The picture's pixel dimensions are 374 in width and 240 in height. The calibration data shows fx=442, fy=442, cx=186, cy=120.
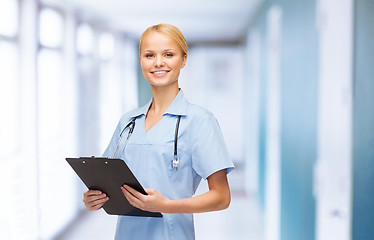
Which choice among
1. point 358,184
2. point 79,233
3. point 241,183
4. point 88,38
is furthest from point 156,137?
point 241,183

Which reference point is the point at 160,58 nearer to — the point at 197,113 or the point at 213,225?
the point at 197,113

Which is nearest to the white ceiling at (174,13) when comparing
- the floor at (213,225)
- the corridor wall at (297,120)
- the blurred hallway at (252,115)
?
the blurred hallway at (252,115)

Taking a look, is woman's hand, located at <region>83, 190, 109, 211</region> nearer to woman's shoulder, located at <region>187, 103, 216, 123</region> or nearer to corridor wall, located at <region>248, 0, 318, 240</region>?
woman's shoulder, located at <region>187, 103, 216, 123</region>

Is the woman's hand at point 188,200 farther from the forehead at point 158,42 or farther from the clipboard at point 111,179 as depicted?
the forehead at point 158,42

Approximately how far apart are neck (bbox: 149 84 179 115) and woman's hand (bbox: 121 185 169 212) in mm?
209

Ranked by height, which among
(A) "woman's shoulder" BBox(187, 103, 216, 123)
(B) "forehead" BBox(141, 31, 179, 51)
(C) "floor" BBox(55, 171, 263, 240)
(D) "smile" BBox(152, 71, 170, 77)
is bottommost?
(C) "floor" BBox(55, 171, 263, 240)

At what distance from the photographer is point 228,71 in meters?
8.14

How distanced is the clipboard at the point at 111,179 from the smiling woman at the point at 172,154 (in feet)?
0.07

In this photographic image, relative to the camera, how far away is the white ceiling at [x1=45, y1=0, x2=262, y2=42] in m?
4.43

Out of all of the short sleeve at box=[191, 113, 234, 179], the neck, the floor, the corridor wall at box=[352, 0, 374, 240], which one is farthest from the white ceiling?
the short sleeve at box=[191, 113, 234, 179]

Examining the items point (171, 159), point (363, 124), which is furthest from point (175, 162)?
point (363, 124)

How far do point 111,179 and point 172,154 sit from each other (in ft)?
0.46

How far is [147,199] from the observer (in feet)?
2.95

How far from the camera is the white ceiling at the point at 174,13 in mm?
4434
